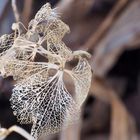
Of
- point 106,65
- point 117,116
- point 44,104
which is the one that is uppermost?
point 106,65

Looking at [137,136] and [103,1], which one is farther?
[103,1]

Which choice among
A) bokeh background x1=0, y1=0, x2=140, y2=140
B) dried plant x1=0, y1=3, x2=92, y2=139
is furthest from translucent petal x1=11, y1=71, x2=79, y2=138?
bokeh background x1=0, y1=0, x2=140, y2=140

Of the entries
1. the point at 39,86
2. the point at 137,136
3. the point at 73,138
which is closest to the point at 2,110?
the point at 73,138

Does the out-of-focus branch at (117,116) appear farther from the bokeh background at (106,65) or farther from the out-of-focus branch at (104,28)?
the out-of-focus branch at (104,28)

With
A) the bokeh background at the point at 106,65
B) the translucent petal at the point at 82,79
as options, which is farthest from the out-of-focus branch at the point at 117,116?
the translucent petal at the point at 82,79

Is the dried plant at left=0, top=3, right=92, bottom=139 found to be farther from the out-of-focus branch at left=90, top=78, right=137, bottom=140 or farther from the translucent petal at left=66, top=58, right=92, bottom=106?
the out-of-focus branch at left=90, top=78, right=137, bottom=140

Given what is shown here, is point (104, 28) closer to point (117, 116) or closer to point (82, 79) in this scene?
point (117, 116)

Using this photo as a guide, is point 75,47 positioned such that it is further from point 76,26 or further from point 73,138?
point 73,138

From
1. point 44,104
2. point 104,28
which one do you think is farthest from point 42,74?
point 104,28
